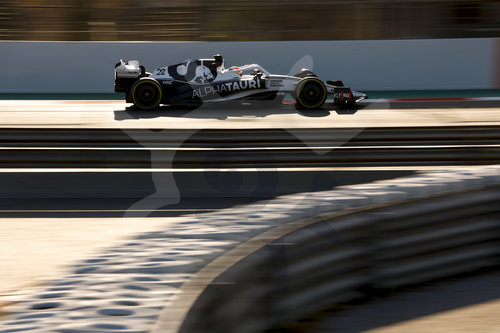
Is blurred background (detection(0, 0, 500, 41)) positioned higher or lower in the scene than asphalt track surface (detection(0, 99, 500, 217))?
higher

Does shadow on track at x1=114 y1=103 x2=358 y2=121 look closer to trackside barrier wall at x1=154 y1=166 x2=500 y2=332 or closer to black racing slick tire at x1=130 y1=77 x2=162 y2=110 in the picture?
black racing slick tire at x1=130 y1=77 x2=162 y2=110

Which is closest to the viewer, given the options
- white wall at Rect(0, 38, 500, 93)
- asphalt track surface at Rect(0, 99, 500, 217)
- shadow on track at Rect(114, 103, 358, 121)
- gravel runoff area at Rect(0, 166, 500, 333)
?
gravel runoff area at Rect(0, 166, 500, 333)

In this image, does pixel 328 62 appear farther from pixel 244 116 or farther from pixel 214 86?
pixel 214 86

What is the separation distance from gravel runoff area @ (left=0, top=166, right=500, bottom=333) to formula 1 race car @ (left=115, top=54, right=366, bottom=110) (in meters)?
8.28

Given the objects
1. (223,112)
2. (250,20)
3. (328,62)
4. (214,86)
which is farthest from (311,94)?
(250,20)

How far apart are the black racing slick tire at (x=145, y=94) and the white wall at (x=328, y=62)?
346 cm

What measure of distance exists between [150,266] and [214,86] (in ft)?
32.0

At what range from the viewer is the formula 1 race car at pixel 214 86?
1255 cm

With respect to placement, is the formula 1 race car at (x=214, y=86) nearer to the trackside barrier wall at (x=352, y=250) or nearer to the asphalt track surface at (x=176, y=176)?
the asphalt track surface at (x=176, y=176)

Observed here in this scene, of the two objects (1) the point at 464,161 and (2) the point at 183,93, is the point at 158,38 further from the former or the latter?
(1) the point at 464,161

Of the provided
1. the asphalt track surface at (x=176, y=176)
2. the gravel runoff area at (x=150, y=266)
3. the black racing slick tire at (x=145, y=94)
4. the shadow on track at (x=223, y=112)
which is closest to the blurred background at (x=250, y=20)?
the shadow on track at (x=223, y=112)

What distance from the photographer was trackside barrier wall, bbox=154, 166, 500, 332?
3045 mm

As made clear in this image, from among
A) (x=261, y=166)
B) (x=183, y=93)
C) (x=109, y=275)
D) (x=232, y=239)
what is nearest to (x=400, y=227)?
(x=232, y=239)

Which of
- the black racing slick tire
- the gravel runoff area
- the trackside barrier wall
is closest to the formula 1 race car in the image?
the black racing slick tire
